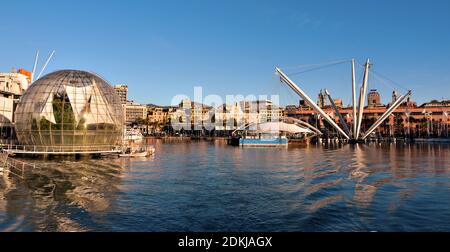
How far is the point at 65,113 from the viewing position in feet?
153

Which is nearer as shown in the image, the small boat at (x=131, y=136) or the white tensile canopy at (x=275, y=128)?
the small boat at (x=131, y=136)

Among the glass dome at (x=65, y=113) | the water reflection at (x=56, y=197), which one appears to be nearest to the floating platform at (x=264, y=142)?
the glass dome at (x=65, y=113)

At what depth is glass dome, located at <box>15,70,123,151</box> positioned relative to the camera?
1836 inches

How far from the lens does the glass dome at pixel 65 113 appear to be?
153 feet

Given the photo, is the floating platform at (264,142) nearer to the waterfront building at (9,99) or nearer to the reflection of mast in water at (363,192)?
the waterfront building at (9,99)

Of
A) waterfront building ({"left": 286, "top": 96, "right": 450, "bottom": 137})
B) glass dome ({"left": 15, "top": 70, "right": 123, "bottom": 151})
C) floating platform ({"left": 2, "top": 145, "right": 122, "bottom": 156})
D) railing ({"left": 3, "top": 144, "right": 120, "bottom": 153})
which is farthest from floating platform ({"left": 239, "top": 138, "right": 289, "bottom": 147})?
waterfront building ({"left": 286, "top": 96, "right": 450, "bottom": 137})

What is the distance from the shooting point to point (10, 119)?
7656 cm

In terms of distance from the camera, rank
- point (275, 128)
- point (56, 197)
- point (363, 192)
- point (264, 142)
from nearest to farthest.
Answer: point (56, 197) → point (363, 192) → point (264, 142) → point (275, 128)

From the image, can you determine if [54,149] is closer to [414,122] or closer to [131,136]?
[131,136]

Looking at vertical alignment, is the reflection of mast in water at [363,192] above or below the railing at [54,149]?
below

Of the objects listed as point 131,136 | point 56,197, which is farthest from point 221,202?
point 131,136
